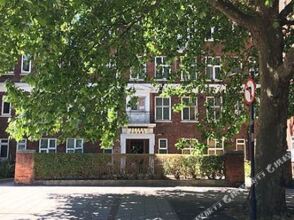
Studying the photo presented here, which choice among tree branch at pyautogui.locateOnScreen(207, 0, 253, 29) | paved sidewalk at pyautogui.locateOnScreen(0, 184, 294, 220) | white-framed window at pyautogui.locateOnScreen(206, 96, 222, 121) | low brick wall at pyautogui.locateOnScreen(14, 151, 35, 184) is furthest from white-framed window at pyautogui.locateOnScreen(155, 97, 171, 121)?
tree branch at pyautogui.locateOnScreen(207, 0, 253, 29)

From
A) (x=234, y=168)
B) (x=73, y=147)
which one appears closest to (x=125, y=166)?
(x=234, y=168)

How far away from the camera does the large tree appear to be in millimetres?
11602

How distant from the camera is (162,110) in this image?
37.0 metres

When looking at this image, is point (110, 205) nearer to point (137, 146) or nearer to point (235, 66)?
point (235, 66)

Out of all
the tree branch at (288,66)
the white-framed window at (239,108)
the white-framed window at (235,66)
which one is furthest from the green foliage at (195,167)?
the tree branch at (288,66)

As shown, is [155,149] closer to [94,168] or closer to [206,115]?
[94,168]

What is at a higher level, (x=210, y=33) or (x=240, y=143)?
(x=210, y=33)

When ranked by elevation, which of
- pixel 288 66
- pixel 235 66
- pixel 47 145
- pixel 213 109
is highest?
pixel 235 66

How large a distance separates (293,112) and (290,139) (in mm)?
9692

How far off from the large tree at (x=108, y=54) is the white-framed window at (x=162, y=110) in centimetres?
1892

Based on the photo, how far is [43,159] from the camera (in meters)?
23.6

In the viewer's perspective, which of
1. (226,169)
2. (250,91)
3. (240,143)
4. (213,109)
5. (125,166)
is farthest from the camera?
(240,143)

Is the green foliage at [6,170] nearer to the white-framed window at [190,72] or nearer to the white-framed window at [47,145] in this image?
the white-framed window at [47,145]

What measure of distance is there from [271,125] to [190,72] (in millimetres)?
7980
